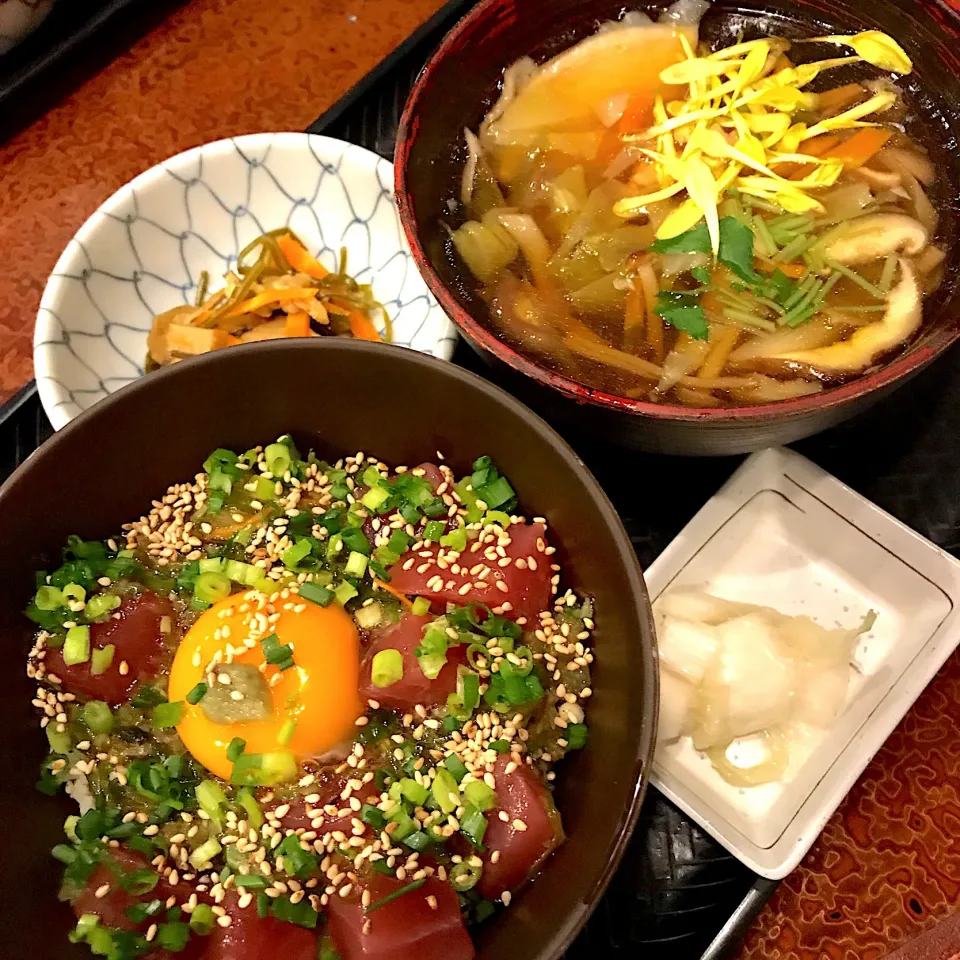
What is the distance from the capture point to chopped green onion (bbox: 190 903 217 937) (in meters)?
1.24

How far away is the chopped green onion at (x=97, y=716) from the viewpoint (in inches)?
52.6

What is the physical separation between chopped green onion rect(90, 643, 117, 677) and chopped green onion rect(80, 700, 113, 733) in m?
0.05

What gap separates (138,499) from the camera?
4.88ft

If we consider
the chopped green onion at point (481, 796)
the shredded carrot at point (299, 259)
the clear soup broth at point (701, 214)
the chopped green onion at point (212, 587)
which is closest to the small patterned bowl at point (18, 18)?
the shredded carrot at point (299, 259)

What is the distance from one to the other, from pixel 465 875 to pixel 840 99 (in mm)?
1632

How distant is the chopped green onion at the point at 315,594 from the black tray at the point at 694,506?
2.13 feet

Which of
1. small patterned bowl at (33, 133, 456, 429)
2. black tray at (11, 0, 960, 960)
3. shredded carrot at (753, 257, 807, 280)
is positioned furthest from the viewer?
small patterned bowl at (33, 133, 456, 429)

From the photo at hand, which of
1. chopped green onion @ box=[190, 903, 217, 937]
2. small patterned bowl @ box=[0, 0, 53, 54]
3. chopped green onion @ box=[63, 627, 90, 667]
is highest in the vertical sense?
small patterned bowl @ box=[0, 0, 53, 54]

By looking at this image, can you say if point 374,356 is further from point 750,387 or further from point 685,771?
point 685,771

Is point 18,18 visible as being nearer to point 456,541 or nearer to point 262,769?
point 456,541

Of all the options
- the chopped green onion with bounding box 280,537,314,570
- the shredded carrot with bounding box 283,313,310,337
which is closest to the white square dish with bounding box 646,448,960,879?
the chopped green onion with bounding box 280,537,314,570

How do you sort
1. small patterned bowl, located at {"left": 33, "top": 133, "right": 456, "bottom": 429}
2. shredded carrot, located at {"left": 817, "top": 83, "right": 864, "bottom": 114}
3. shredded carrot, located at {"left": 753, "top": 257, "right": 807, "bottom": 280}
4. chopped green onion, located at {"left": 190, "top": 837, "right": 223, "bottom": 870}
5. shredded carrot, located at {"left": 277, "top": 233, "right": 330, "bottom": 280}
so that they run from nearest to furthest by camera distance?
chopped green onion, located at {"left": 190, "top": 837, "right": 223, "bottom": 870}, shredded carrot, located at {"left": 753, "top": 257, "right": 807, "bottom": 280}, shredded carrot, located at {"left": 817, "top": 83, "right": 864, "bottom": 114}, small patterned bowl, located at {"left": 33, "top": 133, "right": 456, "bottom": 429}, shredded carrot, located at {"left": 277, "top": 233, "right": 330, "bottom": 280}

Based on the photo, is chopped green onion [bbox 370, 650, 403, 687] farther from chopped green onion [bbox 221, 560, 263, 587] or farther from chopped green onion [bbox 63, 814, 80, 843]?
chopped green onion [bbox 63, 814, 80, 843]

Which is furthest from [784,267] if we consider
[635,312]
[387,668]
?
[387,668]
